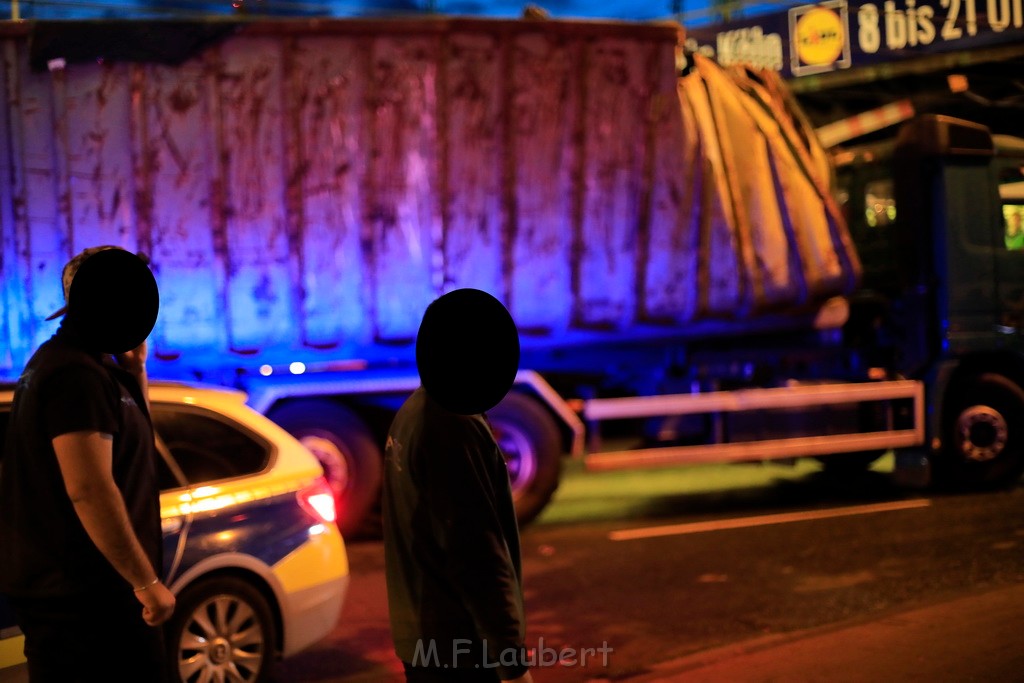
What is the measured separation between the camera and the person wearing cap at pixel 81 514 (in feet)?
8.87

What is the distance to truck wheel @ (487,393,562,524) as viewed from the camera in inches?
337

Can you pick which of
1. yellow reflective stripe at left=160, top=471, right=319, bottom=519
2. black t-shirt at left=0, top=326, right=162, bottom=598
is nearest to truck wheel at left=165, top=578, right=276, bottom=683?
yellow reflective stripe at left=160, top=471, right=319, bottom=519

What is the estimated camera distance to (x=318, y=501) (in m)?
5.20

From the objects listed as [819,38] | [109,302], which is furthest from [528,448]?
[819,38]

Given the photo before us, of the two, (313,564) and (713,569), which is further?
(713,569)

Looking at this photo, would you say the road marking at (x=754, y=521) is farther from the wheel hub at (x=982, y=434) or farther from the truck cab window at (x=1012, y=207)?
the truck cab window at (x=1012, y=207)

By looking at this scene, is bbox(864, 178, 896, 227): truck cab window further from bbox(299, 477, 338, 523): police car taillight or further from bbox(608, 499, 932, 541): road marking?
bbox(299, 477, 338, 523): police car taillight

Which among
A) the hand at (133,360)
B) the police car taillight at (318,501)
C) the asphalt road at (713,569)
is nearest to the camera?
the hand at (133,360)

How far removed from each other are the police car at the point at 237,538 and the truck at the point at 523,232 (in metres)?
3.10

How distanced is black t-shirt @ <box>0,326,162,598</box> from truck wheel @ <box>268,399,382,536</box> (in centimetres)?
544

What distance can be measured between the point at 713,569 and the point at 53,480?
5.37m

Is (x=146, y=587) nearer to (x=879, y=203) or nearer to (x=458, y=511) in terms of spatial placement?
(x=458, y=511)

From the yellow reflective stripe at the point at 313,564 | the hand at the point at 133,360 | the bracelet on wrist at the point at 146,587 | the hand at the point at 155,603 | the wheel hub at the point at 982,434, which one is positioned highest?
the hand at the point at 133,360

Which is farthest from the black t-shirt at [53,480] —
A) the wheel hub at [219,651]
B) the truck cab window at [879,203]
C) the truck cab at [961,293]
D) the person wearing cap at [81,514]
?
the truck cab window at [879,203]
